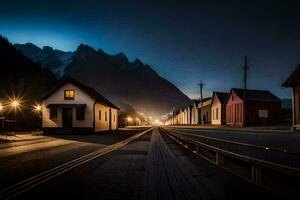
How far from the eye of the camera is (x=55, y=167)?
8539 millimetres

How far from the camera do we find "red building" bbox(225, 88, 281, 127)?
45.5 meters

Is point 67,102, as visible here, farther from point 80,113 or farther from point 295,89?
point 295,89

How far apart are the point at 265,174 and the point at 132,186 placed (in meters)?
4.66

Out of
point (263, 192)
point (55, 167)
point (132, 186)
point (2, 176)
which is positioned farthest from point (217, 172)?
point (2, 176)

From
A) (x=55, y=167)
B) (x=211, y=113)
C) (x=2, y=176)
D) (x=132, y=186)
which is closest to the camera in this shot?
(x=132, y=186)

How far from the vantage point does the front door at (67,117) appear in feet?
111

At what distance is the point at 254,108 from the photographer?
46.0m

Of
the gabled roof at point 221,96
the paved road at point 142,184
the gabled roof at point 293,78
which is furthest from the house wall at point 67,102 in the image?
the gabled roof at point 221,96

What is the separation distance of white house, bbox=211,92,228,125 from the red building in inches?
196

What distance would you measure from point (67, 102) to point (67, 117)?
1951 mm

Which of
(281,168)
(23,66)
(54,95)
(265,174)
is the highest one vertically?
(23,66)

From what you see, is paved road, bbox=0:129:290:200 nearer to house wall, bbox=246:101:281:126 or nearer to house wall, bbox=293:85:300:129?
house wall, bbox=293:85:300:129

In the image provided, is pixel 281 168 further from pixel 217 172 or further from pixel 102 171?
pixel 102 171

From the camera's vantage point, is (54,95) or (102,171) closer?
(102,171)
